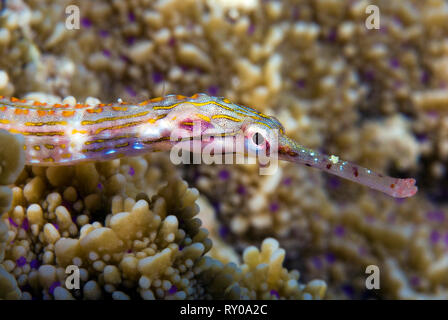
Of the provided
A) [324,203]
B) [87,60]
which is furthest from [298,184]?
[87,60]

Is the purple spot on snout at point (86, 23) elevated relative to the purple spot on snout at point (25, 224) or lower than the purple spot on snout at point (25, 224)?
elevated

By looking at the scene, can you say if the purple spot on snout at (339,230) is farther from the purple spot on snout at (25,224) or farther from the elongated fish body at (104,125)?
the purple spot on snout at (25,224)

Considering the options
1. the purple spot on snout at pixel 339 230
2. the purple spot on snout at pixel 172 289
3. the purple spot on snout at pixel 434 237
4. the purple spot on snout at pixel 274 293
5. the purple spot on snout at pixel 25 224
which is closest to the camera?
the purple spot on snout at pixel 172 289

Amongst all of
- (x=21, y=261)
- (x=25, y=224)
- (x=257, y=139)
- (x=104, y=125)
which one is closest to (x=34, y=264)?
(x=21, y=261)

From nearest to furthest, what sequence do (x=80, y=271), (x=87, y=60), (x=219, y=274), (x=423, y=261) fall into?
(x=80, y=271) → (x=219, y=274) → (x=87, y=60) → (x=423, y=261)

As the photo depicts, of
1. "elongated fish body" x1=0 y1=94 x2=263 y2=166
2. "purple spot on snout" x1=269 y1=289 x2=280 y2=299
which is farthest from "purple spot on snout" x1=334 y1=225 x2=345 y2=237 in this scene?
"elongated fish body" x1=0 y1=94 x2=263 y2=166

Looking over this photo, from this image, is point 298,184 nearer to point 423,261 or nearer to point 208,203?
point 208,203

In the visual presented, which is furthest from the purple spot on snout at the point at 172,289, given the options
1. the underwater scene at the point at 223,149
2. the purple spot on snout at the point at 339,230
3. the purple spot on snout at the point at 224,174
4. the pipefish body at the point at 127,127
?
the purple spot on snout at the point at 339,230
